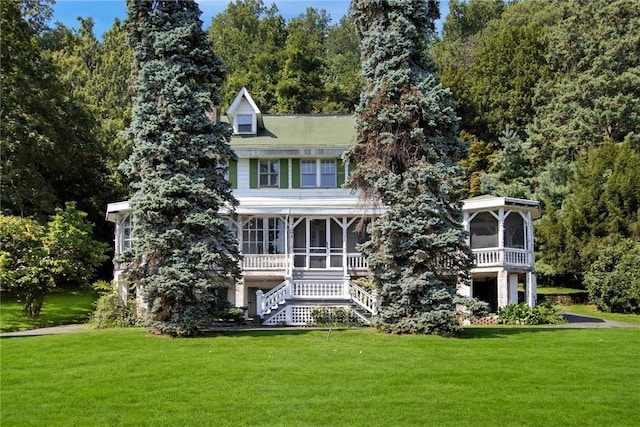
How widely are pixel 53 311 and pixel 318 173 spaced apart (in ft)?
42.1

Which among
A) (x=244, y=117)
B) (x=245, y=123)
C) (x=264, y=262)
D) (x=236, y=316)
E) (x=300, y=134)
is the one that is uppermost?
(x=244, y=117)

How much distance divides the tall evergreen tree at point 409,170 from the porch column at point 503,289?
694 centimetres

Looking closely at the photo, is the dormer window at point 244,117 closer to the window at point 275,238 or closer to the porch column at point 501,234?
the window at point 275,238

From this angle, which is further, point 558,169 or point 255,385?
point 558,169

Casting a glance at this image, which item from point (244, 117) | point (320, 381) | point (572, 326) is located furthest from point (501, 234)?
point (320, 381)

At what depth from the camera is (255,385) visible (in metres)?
14.4

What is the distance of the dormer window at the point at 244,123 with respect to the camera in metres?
33.7

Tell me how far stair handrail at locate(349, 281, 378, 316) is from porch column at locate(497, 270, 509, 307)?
592 cm

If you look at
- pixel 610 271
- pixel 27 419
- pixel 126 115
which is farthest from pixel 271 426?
pixel 126 115

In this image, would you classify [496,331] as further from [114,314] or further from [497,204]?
[114,314]

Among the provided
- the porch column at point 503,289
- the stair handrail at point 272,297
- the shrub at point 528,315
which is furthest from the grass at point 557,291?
the stair handrail at point 272,297

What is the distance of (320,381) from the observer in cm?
1478

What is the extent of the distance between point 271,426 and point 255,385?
2616 millimetres

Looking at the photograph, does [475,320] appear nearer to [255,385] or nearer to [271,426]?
[255,385]
